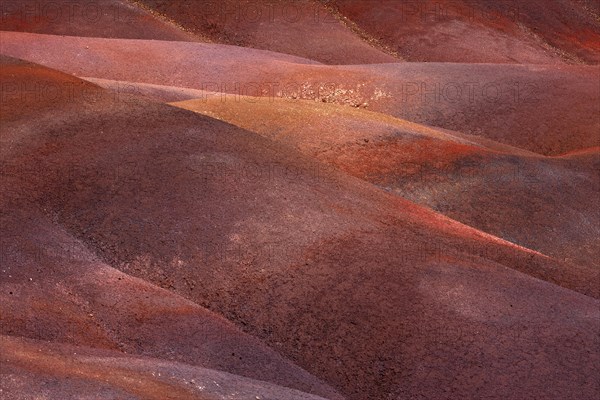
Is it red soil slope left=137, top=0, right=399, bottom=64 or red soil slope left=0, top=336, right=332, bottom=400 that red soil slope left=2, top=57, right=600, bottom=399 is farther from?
red soil slope left=137, top=0, right=399, bottom=64

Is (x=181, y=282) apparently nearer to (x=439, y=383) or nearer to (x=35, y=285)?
(x=35, y=285)

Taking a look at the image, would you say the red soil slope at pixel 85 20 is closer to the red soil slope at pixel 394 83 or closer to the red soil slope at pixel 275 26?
the red soil slope at pixel 275 26

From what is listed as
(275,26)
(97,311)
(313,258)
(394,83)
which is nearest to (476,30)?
(275,26)

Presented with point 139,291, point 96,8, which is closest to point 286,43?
point 96,8

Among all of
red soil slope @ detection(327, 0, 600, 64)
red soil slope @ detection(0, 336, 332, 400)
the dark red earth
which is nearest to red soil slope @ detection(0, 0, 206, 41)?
red soil slope @ detection(327, 0, 600, 64)

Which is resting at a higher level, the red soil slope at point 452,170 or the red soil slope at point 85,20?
the red soil slope at point 452,170

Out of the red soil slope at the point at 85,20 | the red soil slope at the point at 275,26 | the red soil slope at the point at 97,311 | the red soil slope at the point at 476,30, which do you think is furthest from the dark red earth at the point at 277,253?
the red soil slope at the point at 476,30
